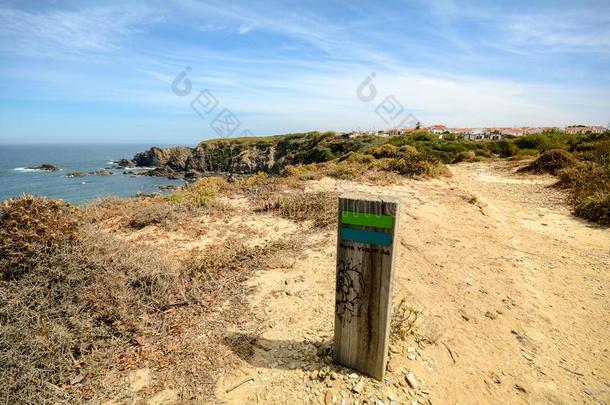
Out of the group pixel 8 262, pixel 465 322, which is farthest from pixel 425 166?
pixel 8 262

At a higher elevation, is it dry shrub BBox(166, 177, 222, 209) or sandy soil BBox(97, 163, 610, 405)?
dry shrub BBox(166, 177, 222, 209)

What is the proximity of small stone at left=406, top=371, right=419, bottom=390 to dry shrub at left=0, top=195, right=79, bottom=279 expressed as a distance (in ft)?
12.5

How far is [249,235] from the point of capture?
244 inches

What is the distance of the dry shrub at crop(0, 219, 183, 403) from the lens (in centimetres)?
257

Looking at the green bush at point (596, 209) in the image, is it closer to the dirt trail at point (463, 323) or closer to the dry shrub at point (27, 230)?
the dirt trail at point (463, 323)

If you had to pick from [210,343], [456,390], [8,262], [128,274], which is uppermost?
[8,262]

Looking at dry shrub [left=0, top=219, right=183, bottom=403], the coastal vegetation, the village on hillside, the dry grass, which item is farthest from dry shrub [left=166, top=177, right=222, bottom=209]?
the village on hillside

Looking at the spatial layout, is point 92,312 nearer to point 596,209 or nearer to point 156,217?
point 156,217

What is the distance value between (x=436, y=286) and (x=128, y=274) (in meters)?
3.93

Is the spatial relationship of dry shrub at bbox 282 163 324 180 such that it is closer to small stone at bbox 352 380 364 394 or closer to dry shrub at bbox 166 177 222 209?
dry shrub at bbox 166 177 222 209

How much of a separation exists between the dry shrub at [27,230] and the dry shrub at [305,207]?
411 centimetres

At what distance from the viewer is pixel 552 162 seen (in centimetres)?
1452

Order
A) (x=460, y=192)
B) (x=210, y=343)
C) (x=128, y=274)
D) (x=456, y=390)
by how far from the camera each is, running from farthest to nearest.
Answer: (x=460, y=192), (x=128, y=274), (x=210, y=343), (x=456, y=390)

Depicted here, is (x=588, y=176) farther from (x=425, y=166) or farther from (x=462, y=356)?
(x=462, y=356)
